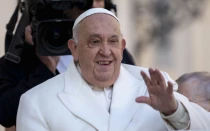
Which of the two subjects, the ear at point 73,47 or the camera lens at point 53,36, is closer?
the ear at point 73,47

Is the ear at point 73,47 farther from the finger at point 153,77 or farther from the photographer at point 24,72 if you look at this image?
the finger at point 153,77

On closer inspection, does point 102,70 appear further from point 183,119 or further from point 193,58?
point 193,58

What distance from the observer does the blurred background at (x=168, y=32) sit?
1102 cm

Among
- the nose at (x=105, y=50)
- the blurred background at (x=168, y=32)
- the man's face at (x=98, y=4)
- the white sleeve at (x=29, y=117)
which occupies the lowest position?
the blurred background at (x=168, y=32)

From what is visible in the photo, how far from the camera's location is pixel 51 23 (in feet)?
18.0

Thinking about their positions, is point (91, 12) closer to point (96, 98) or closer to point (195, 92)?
point (96, 98)

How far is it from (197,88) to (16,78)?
1090mm

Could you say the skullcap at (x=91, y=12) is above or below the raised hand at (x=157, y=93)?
above

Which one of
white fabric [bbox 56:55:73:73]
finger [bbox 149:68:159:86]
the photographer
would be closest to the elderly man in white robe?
finger [bbox 149:68:159:86]

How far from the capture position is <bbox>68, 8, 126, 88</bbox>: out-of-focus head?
493cm

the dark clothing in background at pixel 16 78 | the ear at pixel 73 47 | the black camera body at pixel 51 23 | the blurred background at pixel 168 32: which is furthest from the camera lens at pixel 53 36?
the blurred background at pixel 168 32

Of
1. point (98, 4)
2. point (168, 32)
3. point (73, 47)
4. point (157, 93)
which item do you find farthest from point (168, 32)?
point (157, 93)

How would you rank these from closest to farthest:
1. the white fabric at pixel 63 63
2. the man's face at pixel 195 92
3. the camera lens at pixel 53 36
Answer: the man's face at pixel 195 92 → the camera lens at pixel 53 36 → the white fabric at pixel 63 63

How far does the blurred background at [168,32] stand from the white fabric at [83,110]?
5595 millimetres
